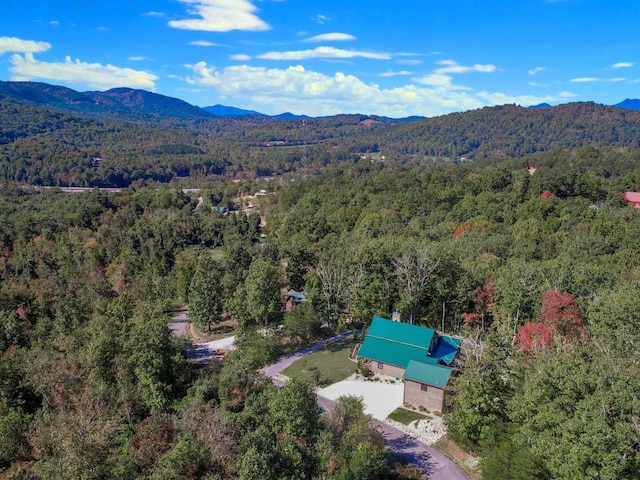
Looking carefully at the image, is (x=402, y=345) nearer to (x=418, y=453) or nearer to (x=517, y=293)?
(x=418, y=453)

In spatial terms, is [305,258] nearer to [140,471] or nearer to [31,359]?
[31,359]

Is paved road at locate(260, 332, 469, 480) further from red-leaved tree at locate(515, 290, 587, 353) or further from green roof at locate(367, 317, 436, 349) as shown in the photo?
red-leaved tree at locate(515, 290, 587, 353)

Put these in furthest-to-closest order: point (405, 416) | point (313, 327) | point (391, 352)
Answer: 1. point (313, 327)
2. point (391, 352)
3. point (405, 416)

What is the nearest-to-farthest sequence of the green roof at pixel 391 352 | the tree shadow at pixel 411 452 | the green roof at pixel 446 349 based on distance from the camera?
the tree shadow at pixel 411 452 → the green roof at pixel 391 352 → the green roof at pixel 446 349

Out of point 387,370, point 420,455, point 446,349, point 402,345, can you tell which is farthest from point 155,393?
point 446,349

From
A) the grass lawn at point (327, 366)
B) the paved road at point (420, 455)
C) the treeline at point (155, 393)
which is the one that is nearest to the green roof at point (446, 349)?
the grass lawn at point (327, 366)

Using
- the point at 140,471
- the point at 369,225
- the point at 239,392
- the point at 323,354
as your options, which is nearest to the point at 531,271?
the point at 323,354

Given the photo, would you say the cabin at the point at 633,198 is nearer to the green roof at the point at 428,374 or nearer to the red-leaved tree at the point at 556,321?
the red-leaved tree at the point at 556,321
